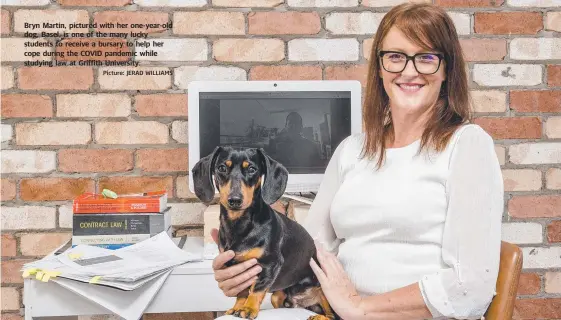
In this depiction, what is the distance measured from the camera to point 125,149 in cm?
176

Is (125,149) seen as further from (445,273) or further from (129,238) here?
(445,273)

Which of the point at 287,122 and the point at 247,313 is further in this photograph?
the point at 287,122

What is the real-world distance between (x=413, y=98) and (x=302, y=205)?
0.51 m

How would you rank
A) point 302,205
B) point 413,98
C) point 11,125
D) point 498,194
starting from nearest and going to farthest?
point 498,194
point 413,98
point 302,205
point 11,125

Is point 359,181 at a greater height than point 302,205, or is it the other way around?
point 359,181

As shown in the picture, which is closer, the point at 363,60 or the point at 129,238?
the point at 129,238

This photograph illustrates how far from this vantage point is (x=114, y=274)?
122 cm

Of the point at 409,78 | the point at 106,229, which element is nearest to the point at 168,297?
the point at 106,229

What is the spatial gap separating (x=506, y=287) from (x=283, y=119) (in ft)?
2.63

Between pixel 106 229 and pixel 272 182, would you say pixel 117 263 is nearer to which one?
pixel 106 229

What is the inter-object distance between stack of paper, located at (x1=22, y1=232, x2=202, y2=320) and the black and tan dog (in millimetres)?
334

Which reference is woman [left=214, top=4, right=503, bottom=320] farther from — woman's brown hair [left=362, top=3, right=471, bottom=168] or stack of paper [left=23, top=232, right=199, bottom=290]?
stack of paper [left=23, top=232, right=199, bottom=290]

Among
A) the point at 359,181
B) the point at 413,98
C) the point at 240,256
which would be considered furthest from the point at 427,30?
the point at 240,256

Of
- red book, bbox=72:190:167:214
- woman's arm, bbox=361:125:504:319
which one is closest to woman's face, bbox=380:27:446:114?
woman's arm, bbox=361:125:504:319
